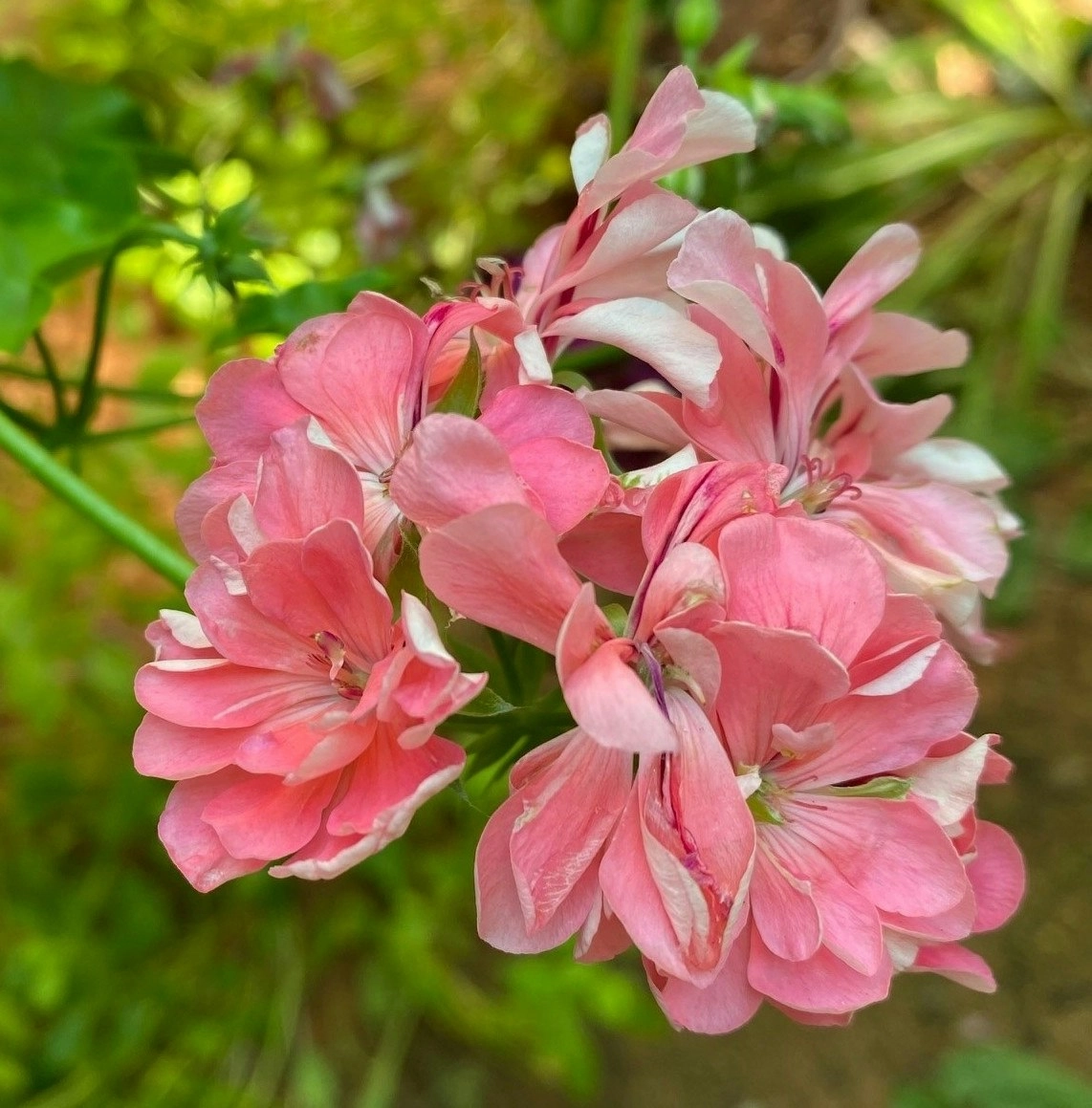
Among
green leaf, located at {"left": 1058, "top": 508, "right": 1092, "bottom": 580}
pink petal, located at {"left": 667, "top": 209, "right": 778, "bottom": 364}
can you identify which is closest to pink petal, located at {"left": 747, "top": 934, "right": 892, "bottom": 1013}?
pink petal, located at {"left": 667, "top": 209, "right": 778, "bottom": 364}

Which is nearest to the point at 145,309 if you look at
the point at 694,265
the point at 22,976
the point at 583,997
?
the point at 22,976

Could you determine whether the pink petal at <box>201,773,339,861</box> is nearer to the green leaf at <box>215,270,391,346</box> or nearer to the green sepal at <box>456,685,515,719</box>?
the green sepal at <box>456,685,515,719</box>

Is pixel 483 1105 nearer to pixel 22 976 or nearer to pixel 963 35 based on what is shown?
pixel 22 976

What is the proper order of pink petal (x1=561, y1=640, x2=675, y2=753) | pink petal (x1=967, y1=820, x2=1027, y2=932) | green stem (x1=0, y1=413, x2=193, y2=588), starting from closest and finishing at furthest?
pink petal (x1=561, y1=640, x2=675, y2=753)
pink petal (x1=967, y1=820, x2=1027, y2=932)
green stem (x1=0, y1=413, x2=193, y2=588)

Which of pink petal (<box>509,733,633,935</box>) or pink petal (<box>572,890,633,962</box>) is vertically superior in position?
pink petal (<box>509,733,633,935</box>)

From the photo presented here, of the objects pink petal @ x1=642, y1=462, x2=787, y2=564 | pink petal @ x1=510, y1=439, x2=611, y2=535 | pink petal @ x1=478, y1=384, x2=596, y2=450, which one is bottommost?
pink petal @ x1=642, y1=462, x2=787, y2=564

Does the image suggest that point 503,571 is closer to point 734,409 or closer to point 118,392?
point 734,409

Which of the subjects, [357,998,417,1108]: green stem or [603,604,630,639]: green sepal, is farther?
[357,998,417,1108]: green stem
